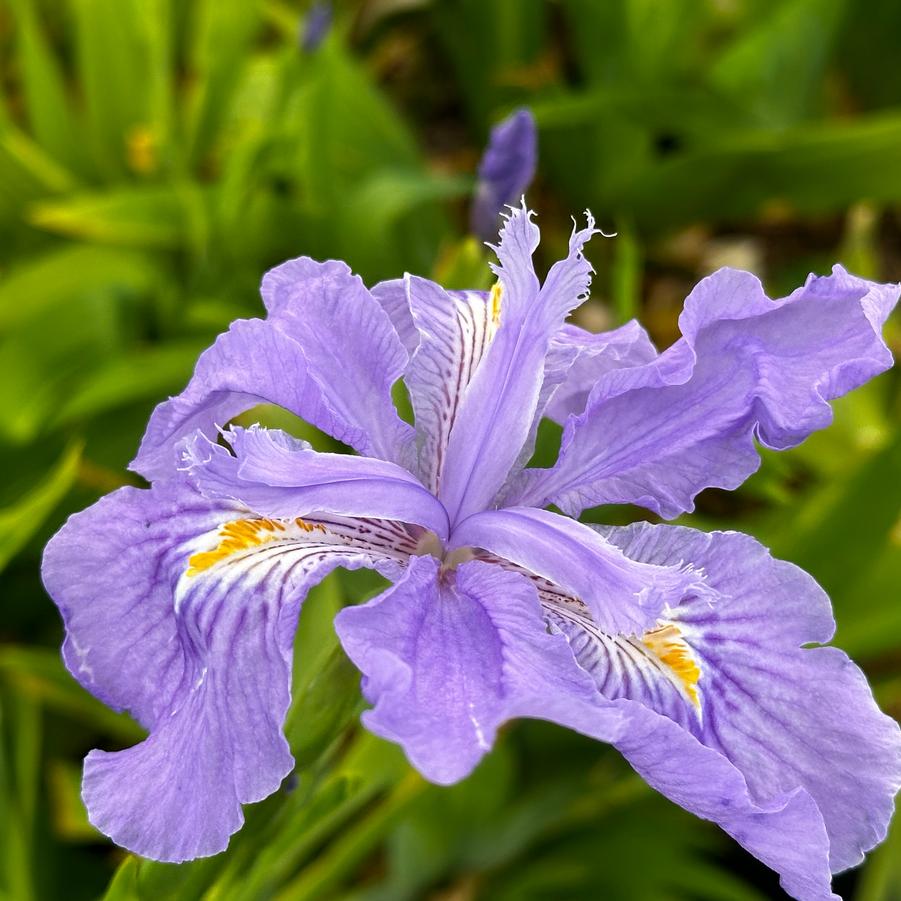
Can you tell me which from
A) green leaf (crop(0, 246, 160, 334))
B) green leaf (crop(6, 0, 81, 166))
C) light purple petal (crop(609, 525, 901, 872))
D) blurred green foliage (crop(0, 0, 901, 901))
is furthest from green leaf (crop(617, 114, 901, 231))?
light purple petal (crop(609, 525, 901, 872))

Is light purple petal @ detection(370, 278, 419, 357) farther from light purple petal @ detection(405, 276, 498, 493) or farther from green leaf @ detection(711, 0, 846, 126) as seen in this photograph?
green leaf @ detection(711, 0, 846, 126)

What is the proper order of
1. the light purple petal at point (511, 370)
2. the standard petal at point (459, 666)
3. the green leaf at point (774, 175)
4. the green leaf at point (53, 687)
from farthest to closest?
the green leaf at point (774, 175) < the green leaf at point (53, 687) < the light purple petal at point (511, 370) < the standard petal at point (459, 666)

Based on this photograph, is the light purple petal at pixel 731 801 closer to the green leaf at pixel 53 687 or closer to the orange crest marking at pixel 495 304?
the orange crest marking at pixel 495 304

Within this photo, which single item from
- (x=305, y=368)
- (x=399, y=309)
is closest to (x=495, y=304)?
(x=399, y=309)

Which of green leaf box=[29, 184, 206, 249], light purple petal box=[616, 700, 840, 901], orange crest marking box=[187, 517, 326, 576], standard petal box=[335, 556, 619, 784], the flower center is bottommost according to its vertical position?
green leaf box=[29, 184, 206, 249]

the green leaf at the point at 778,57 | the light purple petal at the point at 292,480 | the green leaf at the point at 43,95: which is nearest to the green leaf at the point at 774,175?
the green leaf at the point at 778,57

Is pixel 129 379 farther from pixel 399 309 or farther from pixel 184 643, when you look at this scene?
pixel 184 643
